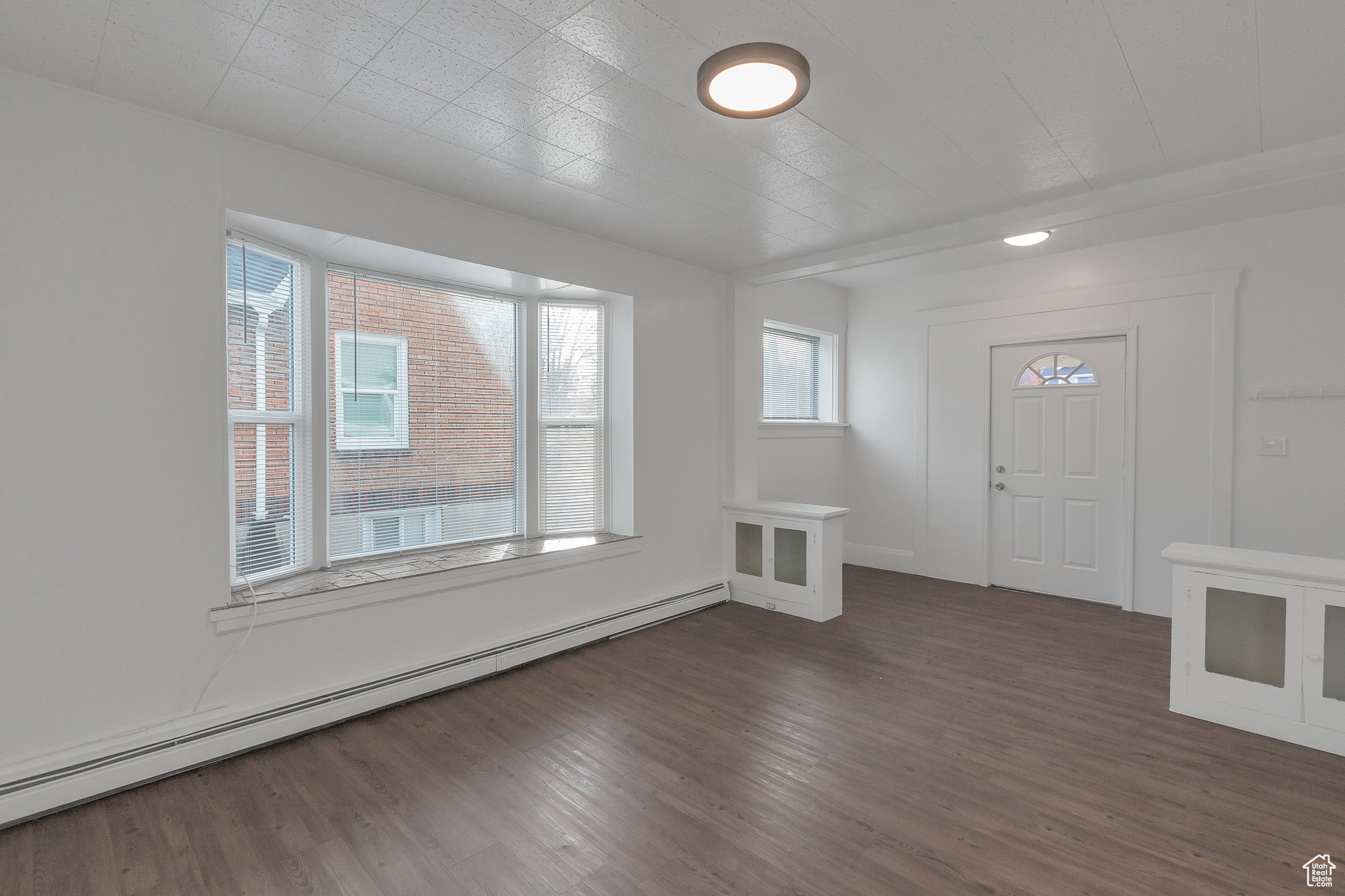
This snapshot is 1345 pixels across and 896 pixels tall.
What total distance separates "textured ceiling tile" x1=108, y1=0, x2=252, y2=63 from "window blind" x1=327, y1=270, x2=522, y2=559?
1473 mm

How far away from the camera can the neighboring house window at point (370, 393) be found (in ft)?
11.3

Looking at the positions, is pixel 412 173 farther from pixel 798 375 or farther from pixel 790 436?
pixel 798 375

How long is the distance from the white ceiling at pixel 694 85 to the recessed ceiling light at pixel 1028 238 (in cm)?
47

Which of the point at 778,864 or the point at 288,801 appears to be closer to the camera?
the point at 778,864

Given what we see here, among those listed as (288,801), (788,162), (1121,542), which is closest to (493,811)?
(288,801)

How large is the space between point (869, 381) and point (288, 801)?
567 cm

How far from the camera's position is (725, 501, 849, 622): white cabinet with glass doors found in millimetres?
4508

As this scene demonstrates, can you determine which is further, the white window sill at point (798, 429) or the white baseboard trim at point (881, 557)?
the white baseboard trim at point (881, 557)

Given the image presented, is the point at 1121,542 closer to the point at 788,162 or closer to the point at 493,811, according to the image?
the point at 788,162

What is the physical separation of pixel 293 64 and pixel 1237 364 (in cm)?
565

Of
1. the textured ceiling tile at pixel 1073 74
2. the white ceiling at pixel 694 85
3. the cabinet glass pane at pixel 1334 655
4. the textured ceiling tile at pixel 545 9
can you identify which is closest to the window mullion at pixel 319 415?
the white ceiling at pixel 694 85

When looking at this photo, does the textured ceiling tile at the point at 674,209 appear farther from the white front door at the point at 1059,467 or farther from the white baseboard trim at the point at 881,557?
the white baseboard trim at the point at 881,557

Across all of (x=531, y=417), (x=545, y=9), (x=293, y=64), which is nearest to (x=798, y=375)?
(x=531, y=417)

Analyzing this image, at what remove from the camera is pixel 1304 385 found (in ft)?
13.2
